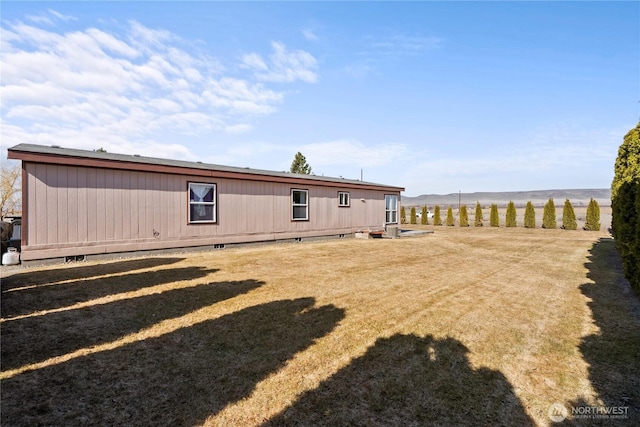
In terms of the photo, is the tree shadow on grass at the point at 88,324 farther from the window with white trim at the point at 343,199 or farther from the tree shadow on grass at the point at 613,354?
the window with white trim at the point at 343,199

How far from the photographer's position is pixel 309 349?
12.0 ft

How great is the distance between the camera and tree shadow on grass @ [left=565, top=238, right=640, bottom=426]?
2617 mm

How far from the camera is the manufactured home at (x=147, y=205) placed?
841 cm

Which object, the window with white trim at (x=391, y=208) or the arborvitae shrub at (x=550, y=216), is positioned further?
the arborvitae shrub at (x=550, y=216)

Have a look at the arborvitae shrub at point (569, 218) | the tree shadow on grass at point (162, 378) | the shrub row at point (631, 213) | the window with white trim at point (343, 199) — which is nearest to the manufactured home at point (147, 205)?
the window with white trim at point (343, 199)

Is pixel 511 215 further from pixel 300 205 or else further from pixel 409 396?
pixel 409 396

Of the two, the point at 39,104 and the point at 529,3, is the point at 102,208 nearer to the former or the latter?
the point at 39,104

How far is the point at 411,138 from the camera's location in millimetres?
28281

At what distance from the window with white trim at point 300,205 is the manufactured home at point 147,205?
52 millimetres

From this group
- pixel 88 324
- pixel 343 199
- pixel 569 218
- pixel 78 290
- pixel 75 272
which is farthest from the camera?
pixel 569 218

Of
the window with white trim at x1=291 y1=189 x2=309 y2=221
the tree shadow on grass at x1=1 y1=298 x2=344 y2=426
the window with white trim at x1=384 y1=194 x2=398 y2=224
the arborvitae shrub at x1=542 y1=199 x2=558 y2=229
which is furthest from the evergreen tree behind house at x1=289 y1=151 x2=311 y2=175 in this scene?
the tree shadow on grass at x1=1 y1=298 x2=344 y2=426

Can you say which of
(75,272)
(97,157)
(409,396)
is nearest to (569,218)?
(409,396)

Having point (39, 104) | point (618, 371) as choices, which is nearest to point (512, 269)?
point (618, 371)

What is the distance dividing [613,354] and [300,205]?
12663 mm
